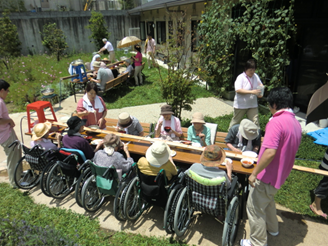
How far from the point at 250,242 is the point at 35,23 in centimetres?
1986

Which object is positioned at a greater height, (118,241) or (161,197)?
(161,197)

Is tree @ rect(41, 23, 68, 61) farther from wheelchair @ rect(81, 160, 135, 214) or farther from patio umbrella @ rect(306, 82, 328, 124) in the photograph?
patio umbrella @ rect(306, 82, 328, 124)

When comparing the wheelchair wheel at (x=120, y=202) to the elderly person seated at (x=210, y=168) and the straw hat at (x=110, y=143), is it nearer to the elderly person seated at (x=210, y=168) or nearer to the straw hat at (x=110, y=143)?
the straw hat at (x=110, y=143)

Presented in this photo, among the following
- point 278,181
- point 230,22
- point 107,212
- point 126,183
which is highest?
point 230,22

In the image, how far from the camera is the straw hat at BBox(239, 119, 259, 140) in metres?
3.52

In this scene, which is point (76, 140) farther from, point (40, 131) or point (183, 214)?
point (183, 214)

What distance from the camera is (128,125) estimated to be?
4418mm

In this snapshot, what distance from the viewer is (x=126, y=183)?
11.1 ft

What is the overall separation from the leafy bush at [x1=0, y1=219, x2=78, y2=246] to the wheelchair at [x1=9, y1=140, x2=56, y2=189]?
100 cm

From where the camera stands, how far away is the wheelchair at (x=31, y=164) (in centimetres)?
380

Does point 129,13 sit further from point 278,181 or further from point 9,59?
point 278,181

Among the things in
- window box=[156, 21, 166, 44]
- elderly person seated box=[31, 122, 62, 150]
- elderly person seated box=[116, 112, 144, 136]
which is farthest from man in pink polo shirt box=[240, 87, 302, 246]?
window box=[156, 21, 166, 44]

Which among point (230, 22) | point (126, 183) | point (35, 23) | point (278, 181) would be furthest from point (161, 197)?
point (35, 23)

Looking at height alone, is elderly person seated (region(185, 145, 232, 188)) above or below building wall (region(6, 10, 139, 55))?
below
